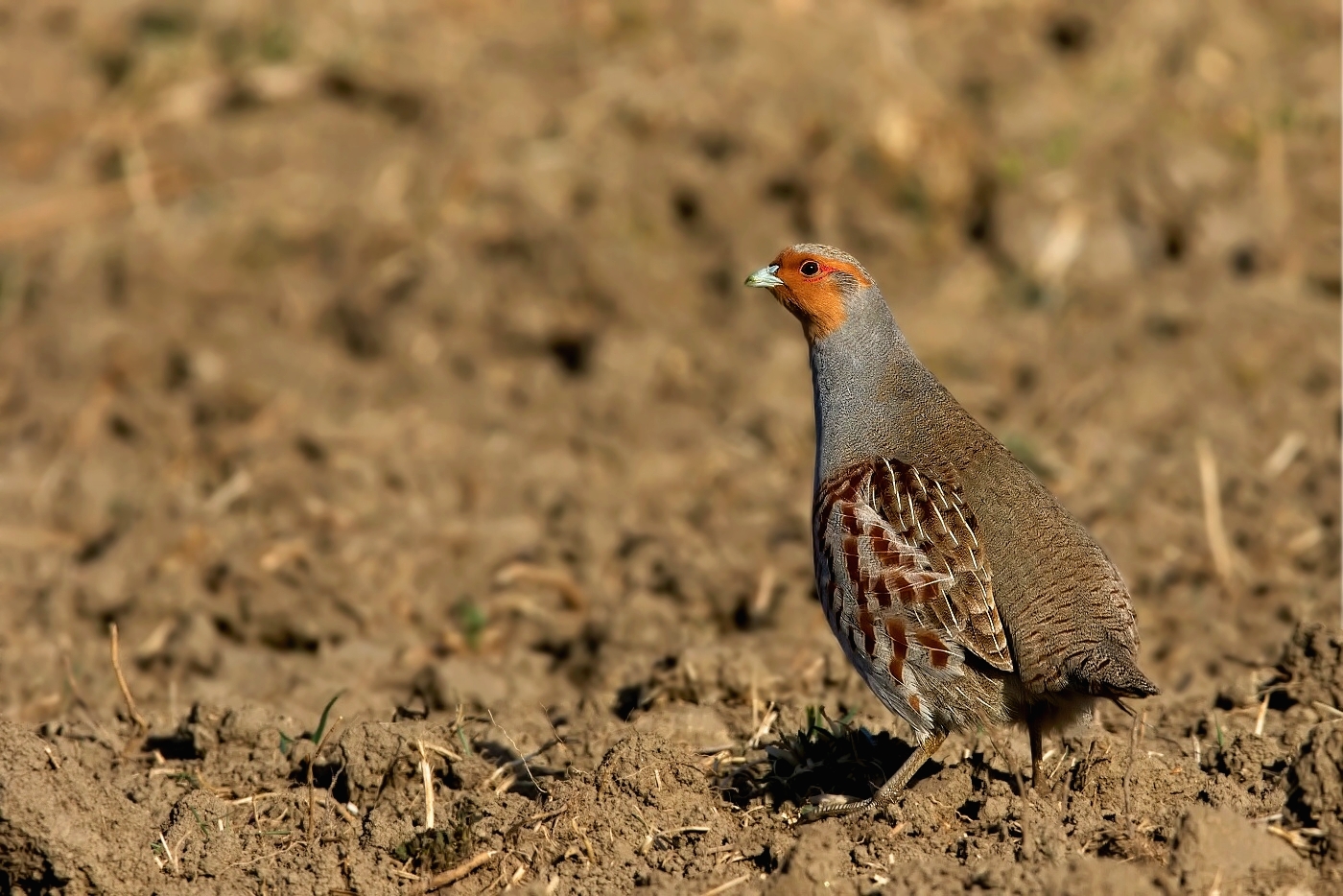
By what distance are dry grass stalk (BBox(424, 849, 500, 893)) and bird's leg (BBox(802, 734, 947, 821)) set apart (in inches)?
29.9

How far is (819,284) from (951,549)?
3.48ft

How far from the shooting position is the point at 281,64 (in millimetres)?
9641

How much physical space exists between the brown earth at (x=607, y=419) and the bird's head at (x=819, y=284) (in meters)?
1.06

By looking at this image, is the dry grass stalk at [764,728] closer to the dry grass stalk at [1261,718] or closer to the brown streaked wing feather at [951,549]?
the brown streaked wing feather at [951,549]

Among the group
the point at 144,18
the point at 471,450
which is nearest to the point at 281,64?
the point at 144,18

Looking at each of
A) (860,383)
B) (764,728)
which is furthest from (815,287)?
(764,728)

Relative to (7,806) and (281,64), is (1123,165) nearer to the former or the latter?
(281,64)

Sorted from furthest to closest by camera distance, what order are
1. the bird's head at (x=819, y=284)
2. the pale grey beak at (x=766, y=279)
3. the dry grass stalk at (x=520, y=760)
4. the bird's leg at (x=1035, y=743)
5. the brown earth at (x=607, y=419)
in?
the pale grey beak at (x=766, y=279) < the bird's head at (x=819, y=284) < the dry grass stalk at (x=520, y=760) < the bird's leg at (x=1035, y=743) < the brown earth at (x=607, y=419)

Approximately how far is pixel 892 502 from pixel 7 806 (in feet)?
7.22

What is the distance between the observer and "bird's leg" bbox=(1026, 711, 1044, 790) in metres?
3.93

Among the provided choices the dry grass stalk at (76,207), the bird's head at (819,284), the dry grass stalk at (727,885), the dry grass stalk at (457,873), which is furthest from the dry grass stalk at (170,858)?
the dry grass stalk at (76,207)

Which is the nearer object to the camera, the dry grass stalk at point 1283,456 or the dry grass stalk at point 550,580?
the dry grass stalk at point 550,580

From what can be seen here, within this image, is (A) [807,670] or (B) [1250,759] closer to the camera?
(B) [1250,759]

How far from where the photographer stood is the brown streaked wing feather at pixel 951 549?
3.89 meters
